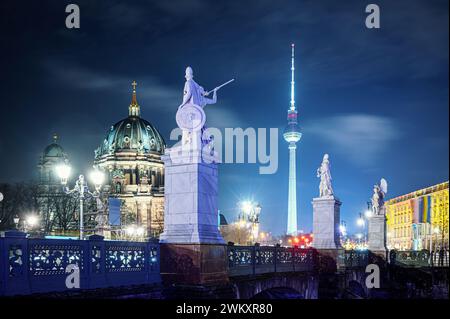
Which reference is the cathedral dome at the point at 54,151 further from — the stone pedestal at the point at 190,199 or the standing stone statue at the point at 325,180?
the stone pedestal at the point at 190,199

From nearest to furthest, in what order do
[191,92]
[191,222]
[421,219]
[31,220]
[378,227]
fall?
[191,222], [191,92], [378,227], [31,220], [421,219]

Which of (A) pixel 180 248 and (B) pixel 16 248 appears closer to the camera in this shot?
(B) pixel 16 248

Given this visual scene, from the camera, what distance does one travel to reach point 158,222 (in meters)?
152

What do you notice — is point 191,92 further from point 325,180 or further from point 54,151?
point 54,151

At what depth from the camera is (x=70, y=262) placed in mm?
12484

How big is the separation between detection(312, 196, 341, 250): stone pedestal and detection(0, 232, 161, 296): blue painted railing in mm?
13941

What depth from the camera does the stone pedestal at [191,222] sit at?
15141 mm

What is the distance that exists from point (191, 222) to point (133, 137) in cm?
15868

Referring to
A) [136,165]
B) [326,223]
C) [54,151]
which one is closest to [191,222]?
[326,223]

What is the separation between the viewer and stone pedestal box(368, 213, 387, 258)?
121ft
